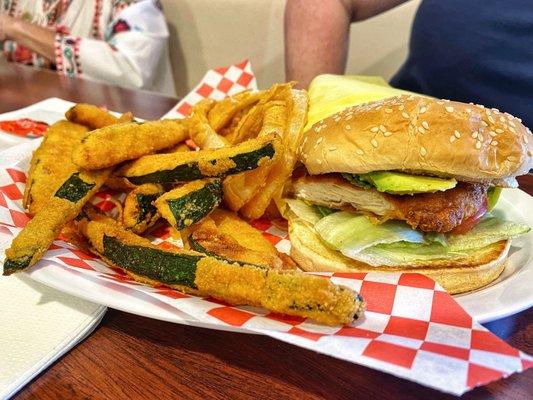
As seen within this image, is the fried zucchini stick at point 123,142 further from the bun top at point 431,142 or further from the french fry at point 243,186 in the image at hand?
the bun top at point 431,142

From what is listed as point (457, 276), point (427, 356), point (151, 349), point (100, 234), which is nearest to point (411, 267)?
point (457, 276)

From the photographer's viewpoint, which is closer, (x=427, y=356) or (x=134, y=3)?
(x=427, y=356)

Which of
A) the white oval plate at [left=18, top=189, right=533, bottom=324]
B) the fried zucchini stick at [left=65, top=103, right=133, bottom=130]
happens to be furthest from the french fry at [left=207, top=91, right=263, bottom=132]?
the white oval plate at [left=18, top=189, right=533, bottom=324]

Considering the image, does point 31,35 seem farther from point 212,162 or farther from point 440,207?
point 440,207

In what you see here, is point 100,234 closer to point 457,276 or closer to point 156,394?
point 156,394

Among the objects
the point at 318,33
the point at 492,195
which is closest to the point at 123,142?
the point at 492,195

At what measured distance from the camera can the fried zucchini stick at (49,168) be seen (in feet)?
3.87

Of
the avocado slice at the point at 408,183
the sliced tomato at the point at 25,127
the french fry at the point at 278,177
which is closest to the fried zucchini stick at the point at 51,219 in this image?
the french fry at the point at 278,177

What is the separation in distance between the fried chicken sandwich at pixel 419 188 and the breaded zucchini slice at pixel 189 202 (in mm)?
247

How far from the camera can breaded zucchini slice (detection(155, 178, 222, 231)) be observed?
1.08 m

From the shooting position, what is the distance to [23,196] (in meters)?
1.27

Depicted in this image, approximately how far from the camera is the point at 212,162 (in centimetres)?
111

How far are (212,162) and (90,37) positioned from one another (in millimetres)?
2845

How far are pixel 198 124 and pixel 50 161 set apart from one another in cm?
40
